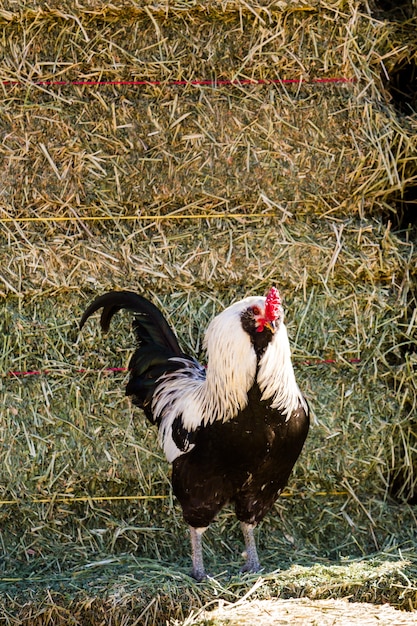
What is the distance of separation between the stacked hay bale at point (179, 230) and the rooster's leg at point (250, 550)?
27 cm

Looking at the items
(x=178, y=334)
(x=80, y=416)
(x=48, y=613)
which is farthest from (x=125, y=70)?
(x=48, y=613)

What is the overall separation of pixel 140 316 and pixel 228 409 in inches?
25.1

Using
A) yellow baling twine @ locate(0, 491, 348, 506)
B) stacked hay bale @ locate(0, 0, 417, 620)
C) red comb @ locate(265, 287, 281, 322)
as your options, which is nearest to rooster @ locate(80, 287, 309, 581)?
red comb @ locate(265, 287, 281, 322)

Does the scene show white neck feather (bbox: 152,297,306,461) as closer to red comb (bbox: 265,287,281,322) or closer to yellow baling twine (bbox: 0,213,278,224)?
red comb (bbox: 265,287,281,322)

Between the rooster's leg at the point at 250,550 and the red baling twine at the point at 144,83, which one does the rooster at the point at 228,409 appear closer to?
the rooster's leg at the point at 250,550

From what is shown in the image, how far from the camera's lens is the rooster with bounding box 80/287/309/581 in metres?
3.07

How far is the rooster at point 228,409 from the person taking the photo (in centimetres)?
307

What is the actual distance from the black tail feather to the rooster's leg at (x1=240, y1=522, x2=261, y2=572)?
0.74m

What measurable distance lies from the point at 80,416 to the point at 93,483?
0.94ft

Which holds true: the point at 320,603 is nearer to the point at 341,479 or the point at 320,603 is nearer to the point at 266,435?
the point at 266,435

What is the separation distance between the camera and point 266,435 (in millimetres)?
3115

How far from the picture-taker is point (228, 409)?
3.12 m

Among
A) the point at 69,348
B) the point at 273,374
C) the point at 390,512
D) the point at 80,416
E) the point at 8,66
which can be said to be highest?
the point at 8,66

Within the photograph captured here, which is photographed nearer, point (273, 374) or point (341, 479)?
point (273, 374)
